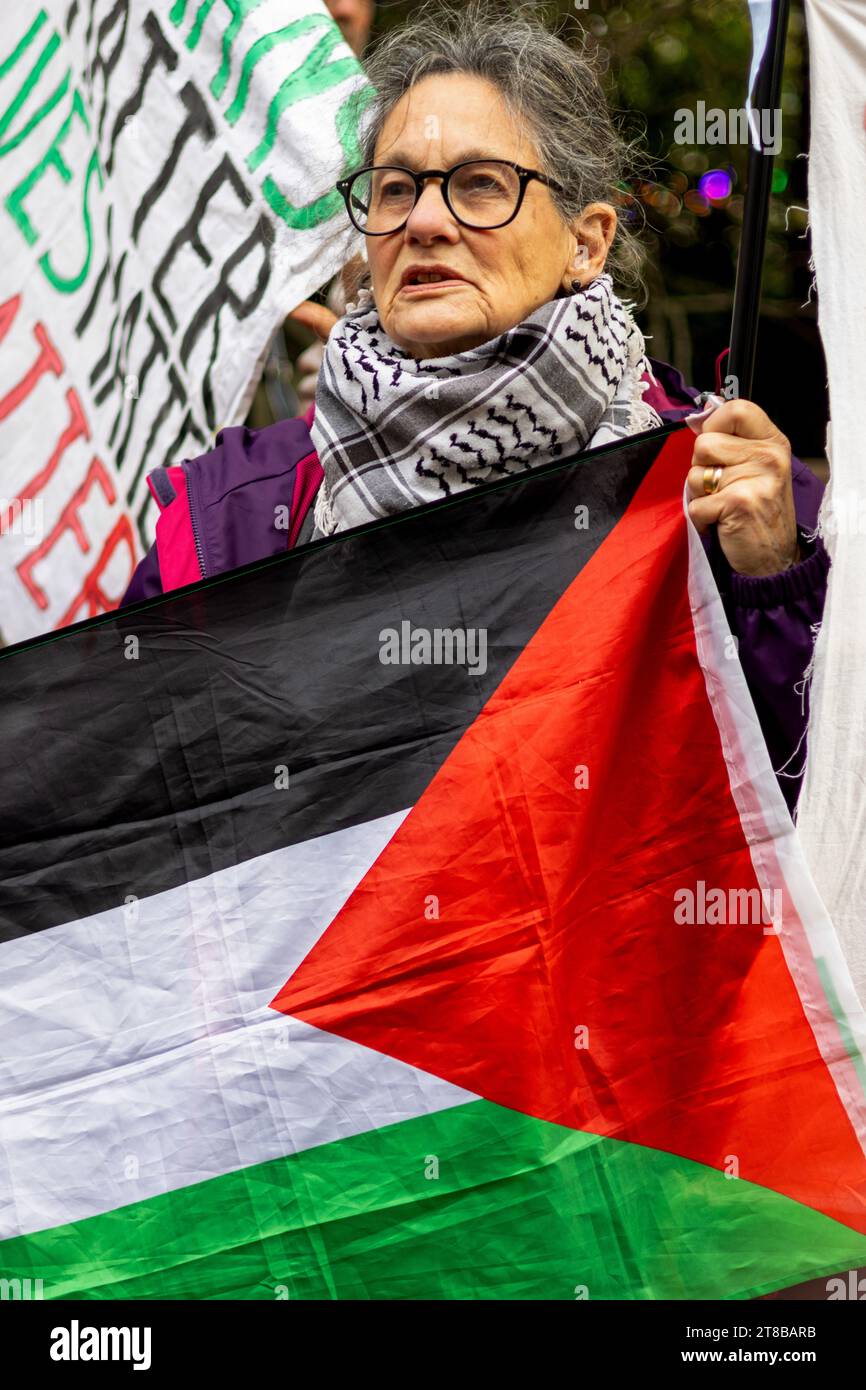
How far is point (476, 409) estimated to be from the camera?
2125 millimetres

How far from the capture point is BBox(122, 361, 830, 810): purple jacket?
1968mm

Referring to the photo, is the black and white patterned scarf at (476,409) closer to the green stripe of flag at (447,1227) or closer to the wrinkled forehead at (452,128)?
the wrinkled forehead at (452,128)

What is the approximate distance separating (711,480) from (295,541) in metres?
0.67

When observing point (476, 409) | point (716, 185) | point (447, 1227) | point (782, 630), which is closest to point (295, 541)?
point (476, 409)

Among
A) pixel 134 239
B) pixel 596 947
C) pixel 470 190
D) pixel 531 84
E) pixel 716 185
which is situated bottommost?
pixel 596 947

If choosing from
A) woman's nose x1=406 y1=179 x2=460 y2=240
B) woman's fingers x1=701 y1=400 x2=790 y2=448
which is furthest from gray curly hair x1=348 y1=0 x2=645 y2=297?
woman's fingers x1=701 y1=400 x2=790 y2=448

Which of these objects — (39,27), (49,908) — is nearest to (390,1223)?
(49,908)

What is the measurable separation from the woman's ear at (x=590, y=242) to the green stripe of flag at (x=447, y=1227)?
1.20 meters

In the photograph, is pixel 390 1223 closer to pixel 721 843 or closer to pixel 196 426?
pixel 721 843

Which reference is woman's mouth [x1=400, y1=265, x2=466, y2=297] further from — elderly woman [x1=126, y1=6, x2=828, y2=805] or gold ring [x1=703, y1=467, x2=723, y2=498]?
gold ring [x1=703, y1=467, x2=723, y2=498]

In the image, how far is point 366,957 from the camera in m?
1.92

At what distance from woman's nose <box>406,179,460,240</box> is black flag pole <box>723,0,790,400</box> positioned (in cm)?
44

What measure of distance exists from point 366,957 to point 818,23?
Answer: 1.29 metres

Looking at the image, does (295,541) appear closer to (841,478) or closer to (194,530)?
(194,530)
